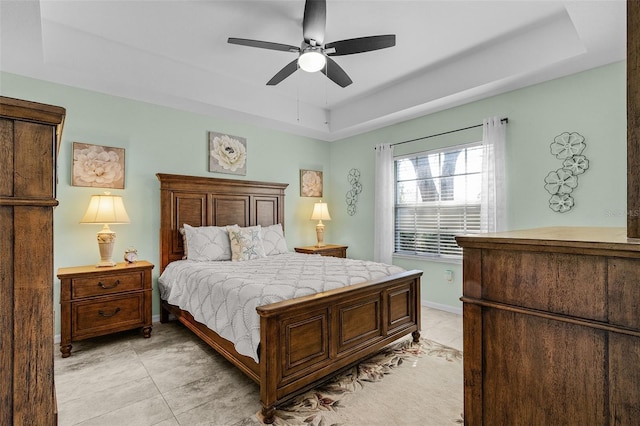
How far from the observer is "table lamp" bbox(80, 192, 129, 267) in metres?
3.08

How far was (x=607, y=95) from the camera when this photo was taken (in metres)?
2.87

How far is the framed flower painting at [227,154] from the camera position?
4.24m

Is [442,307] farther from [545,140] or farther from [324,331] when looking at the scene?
[324,331]

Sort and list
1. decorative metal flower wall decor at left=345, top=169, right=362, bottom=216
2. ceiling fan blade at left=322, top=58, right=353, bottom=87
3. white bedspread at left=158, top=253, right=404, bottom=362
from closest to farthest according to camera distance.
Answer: white bedspread at left=158, top=253, right=404, bottom=362
ceiling fan blade at left=322, top=58, right=353, bottom=87
decorative metal flower wall decor at left=345, top=169, right=362, bottom=216

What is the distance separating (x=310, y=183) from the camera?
543 centimetres

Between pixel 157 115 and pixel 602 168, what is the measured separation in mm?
4754

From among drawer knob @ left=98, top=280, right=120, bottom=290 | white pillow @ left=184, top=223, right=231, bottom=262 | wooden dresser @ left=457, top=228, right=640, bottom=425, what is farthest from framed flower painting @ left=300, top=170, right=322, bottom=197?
wooden dresser @ left=457, top=228, right=640, bottom=425

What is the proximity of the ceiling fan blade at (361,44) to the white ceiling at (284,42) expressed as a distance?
420 millimetres

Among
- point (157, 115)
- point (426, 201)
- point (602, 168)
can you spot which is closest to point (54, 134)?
point (157, 115)

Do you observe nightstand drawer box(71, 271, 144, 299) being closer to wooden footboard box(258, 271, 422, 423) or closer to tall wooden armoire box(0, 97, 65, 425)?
wooden footboard box(258, 271, 422, 423)

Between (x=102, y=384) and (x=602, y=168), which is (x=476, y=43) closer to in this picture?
(x=602, y=168)

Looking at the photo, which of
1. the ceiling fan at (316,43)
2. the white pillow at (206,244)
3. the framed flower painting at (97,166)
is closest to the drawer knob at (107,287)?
the white pillow at (206,244)

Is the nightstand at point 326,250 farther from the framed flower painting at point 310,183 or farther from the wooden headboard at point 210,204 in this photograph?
the framed flower painting at point 310,183

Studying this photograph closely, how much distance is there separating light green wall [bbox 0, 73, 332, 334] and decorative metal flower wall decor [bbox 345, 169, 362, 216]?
139cm
